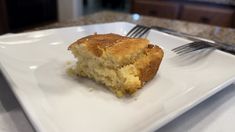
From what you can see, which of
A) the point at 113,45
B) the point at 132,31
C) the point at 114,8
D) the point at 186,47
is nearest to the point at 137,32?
the point at 132,31

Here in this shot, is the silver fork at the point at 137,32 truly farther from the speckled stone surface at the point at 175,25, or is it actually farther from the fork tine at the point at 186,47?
the speckled stone surface at the point at 175,25

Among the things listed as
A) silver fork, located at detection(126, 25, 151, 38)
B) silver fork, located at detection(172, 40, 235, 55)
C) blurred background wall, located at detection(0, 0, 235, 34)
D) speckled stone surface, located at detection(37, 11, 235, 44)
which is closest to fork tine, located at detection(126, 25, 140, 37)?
silver fork, located at detection(126, 25, 151, 38)

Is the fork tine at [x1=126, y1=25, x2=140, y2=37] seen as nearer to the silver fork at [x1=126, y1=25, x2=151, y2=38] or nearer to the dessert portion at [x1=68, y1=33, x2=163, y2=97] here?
the silver fork at [x1=126, y1=25, x2=151, y2=38]

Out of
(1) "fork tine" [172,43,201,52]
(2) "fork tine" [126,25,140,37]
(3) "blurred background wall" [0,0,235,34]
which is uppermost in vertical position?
(2) "fork tine" [126,25,140,37]

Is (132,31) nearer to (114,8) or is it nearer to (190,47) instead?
(190,47)

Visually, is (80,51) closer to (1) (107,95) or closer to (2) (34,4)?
(1) (107,95)

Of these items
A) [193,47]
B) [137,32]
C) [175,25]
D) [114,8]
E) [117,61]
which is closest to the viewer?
[117,61]

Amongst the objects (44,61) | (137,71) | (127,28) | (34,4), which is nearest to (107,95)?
(137,71)
